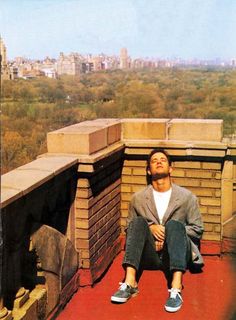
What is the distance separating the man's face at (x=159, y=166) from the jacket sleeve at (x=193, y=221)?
0.38 metres

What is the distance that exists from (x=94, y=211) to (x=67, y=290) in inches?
34.3

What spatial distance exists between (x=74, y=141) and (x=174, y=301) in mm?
A: 1775

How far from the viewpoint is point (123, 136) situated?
598 centimetres

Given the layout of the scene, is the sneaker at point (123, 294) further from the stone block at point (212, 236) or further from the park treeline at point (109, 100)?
the park treeline at point (109, 100)

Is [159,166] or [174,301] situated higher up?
[159,166]

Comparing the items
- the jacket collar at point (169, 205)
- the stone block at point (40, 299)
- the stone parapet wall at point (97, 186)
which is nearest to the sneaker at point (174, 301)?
the jacket collar at point (169, 205)

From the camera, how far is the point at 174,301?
4.32 metres

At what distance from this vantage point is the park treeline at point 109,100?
17156 mm

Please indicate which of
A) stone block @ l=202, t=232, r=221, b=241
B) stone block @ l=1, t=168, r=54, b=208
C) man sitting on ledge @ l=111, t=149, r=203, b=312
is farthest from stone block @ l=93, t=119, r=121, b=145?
stone block @ l=202, t=232, r=221, b=241

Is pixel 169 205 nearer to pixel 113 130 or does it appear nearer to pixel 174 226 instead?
pixel 174 226

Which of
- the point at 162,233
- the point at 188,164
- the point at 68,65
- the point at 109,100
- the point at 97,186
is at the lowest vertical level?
the point at 162,233

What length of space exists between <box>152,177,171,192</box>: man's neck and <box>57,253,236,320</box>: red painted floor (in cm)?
88

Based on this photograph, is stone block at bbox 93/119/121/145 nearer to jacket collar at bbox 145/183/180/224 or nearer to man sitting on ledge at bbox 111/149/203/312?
man sitting on ledge at bbox 111/149/203/312

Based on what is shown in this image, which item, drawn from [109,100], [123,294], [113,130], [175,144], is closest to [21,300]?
[123,294]
